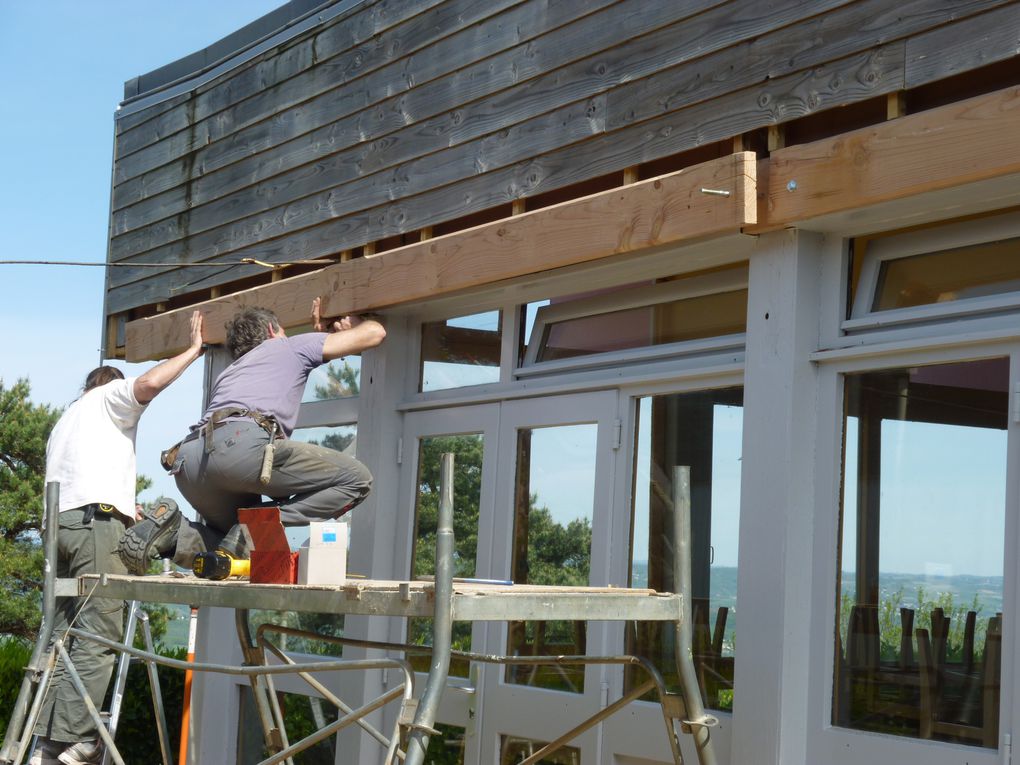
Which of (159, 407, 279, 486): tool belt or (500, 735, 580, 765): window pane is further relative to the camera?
(500, 735, 580, 765): window pane

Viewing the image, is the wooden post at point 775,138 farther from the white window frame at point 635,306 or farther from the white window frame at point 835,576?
the white window frame at point 835,576

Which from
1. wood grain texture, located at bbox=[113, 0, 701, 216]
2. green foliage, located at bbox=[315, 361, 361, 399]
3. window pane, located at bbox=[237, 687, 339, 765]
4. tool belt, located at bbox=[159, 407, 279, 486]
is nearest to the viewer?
tool belt, located at bbox=[159, 407, 279, 486]

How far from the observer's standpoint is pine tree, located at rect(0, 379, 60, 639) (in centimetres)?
2103

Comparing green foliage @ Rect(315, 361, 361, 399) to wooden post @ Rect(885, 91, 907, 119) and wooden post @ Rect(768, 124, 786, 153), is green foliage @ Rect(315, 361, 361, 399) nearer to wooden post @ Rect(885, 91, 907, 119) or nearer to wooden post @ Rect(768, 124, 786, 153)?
wooden post @ Rect(768, 124, 786, 153)

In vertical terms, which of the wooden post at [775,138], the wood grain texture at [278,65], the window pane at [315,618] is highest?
the wood grain texture at [278,65]

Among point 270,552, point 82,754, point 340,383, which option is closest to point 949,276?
point 270,552

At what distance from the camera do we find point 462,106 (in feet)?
20.7

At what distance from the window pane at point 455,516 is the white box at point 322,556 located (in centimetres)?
197

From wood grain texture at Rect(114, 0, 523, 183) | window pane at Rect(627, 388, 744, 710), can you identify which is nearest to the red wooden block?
window pane at Rect(627, 388, 744, 710)

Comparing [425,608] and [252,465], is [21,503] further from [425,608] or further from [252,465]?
[425,608]

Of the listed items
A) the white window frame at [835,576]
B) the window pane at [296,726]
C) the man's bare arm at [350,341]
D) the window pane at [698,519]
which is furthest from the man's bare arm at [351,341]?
the window pane at [296,726]

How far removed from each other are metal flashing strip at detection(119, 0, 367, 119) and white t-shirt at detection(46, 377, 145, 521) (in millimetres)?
2533

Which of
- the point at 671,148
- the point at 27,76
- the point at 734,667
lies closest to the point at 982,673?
the point at 734,667

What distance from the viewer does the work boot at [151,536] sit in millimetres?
4719
